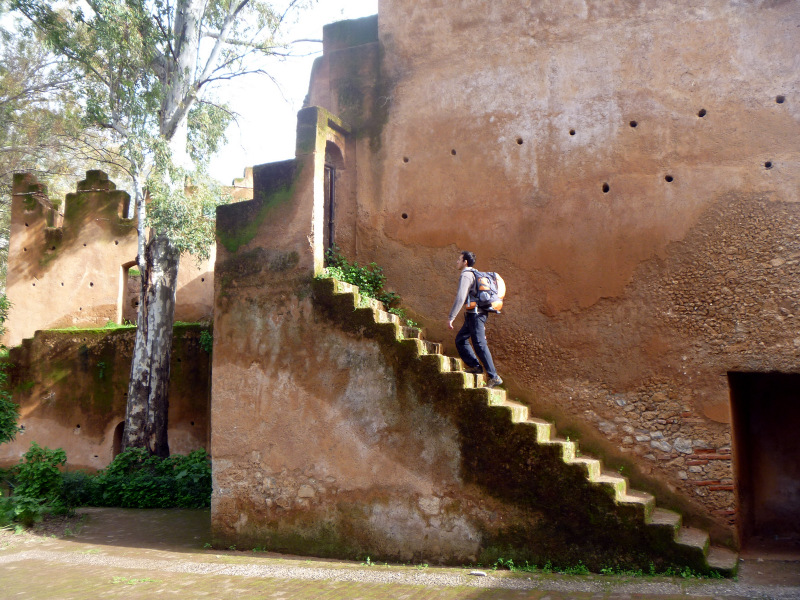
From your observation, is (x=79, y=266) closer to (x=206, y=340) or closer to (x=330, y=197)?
(x=206, y=340)

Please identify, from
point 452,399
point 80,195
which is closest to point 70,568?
point 452,399

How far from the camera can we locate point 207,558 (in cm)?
710

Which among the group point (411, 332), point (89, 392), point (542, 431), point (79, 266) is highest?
point (79, 266)

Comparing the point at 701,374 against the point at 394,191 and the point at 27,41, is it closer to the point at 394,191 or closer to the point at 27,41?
the point at 394,191

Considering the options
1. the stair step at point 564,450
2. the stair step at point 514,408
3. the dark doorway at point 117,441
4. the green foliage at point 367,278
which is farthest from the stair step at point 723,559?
the dark doorway at point 117,441

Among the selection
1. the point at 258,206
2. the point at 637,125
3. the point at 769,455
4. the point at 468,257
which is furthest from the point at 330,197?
the point at 769,455

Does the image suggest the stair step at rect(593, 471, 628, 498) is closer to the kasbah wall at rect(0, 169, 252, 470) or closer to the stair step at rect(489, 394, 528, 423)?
the stair step at rect(489, 394, 528, 423)

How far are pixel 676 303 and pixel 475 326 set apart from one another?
233 cm

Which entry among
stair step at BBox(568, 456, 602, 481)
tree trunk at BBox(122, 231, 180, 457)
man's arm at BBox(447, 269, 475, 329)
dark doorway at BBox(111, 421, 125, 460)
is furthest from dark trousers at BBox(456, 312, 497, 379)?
dark doorway at BBox(111, 421, 125, 460)

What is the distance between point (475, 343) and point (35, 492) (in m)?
7.00

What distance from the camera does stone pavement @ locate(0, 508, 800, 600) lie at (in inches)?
217

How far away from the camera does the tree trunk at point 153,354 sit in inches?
470

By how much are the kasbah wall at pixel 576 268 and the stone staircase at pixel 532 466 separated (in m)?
0.34

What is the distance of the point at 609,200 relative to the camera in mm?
7859
